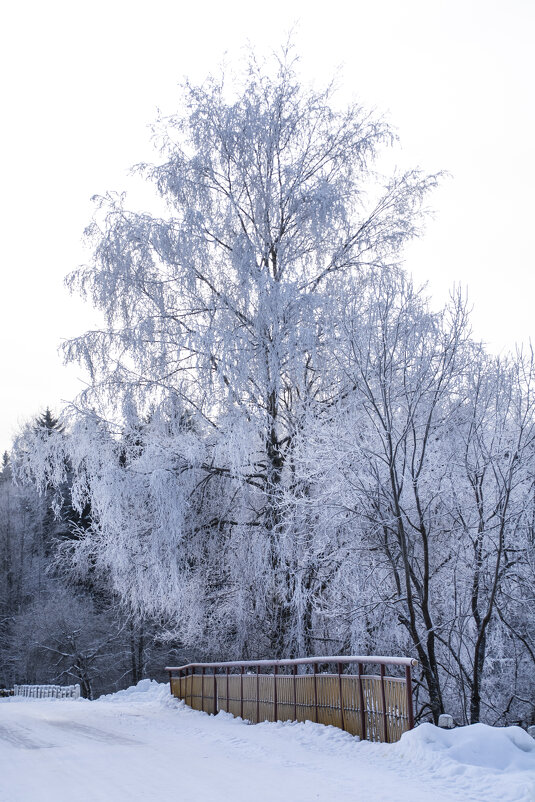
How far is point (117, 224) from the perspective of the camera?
1442cm

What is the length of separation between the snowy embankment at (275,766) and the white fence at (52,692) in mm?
16451

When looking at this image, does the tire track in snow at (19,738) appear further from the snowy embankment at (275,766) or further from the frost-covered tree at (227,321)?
the frost-covered tree at (227,321)

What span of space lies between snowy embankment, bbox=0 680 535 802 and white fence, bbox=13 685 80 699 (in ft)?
54.0

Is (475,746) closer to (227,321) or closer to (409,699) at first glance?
(409,699)

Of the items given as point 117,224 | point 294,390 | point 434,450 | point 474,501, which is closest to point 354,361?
point 434,450

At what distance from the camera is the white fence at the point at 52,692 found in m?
26.3

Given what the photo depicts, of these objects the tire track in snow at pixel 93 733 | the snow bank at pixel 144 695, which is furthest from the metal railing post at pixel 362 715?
the snow bank at pixel 144 695

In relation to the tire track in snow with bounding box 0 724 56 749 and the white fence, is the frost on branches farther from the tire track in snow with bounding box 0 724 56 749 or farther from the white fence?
the white fence

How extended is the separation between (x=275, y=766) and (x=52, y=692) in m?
21.8

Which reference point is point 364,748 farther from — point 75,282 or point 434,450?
point 75,282

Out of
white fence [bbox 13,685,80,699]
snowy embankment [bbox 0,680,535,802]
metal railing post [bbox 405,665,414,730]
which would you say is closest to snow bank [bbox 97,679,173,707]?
white fence [bbox 13,685,80,699]

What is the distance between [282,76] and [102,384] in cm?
713

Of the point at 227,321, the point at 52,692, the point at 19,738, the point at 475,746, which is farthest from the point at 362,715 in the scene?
the point at 52,692

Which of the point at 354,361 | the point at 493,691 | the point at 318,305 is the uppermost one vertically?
the point at 318,305
